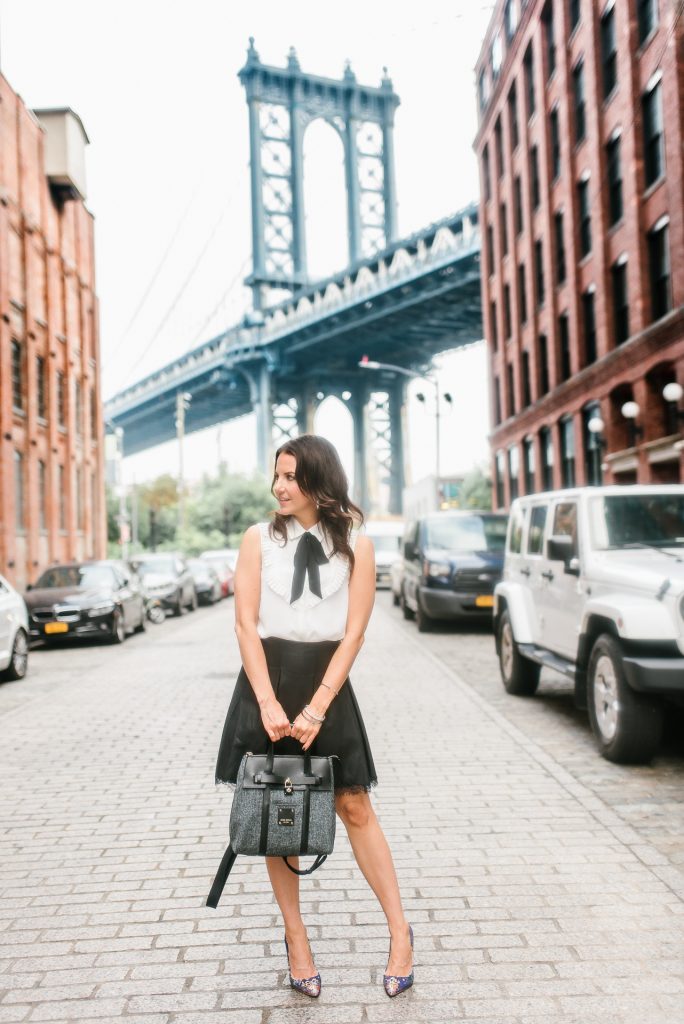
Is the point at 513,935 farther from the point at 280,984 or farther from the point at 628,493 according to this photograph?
A: the point at 628,493

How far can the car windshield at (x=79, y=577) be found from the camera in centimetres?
1792

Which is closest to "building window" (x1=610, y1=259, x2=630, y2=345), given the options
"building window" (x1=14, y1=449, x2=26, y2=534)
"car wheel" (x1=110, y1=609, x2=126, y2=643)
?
"car wheel" (x1=110, y1=609, x2=126, y2=643)

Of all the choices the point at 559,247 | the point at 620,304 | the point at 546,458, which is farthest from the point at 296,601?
the point at 546,458

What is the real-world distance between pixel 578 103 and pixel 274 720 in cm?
3073

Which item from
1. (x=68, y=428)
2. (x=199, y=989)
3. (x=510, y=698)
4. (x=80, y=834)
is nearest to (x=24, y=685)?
(x=510, y=698)

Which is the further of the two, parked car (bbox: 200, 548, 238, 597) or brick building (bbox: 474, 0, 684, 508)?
parked car (bbox: 200, 548, 238, 597)

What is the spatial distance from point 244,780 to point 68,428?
33281 millimetres

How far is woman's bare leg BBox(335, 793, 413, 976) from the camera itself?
3.19 meters

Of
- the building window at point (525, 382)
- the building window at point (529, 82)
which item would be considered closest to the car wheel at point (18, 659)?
the building window at point (525, 382)

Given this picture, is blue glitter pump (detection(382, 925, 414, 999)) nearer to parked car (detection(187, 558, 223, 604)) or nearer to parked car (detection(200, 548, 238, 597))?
parked car (detection(187, 558, 223, 604))

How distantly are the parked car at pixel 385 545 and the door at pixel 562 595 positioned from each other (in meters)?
25.3

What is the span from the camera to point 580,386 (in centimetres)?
2942

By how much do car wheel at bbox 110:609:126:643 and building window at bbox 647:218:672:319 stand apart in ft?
47.3

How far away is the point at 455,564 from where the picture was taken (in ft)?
53.9
